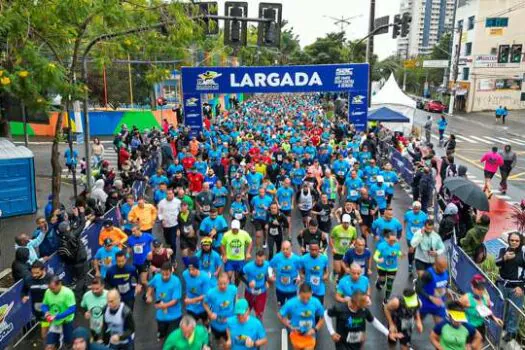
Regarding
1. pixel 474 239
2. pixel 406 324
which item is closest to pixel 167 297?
pixel 406 324

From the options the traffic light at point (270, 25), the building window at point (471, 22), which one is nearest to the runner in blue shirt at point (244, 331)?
the traffic light at point (270, 25)

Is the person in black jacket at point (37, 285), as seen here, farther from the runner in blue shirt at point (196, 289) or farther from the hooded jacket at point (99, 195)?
the hooded jacket at point (99, 195)

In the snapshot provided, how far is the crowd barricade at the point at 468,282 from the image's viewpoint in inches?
281

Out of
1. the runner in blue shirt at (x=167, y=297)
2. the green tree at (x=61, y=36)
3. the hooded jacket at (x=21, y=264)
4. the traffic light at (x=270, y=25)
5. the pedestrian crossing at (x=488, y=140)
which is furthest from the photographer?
the pedestrian crossing at (x=488, y=140)

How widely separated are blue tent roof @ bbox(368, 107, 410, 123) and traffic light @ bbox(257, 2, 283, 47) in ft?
39.1

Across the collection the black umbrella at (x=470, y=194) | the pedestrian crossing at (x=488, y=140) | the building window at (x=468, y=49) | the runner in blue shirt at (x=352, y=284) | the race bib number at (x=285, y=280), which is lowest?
the pedestrian crossing at (x=488, y=140)

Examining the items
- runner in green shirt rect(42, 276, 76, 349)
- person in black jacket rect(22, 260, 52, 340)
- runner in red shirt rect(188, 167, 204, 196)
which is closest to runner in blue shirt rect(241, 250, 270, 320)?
runner in green shirt rect(42, 276, 76, 349)

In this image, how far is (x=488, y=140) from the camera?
32.7 metres

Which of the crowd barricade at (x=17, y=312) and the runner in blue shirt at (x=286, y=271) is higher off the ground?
the runner in blue shirt at (x=286, y=271)

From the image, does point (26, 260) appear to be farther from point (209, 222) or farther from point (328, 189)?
point (328, 189)

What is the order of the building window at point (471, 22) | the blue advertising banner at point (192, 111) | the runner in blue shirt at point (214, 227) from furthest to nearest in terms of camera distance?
the building window at point (471, 22)
the blue advertising banner at point (192, 111)
the runner in blue shirt at point (214, 227)

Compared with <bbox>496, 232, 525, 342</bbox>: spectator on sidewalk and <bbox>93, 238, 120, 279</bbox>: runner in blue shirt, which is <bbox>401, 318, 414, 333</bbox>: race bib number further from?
<bbox>93, 238, 120, 279</bbox>: runner in blue shirt

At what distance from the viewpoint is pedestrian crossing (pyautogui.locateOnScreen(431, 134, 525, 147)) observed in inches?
1227

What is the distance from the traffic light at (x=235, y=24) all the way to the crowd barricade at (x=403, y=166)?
309 inches
